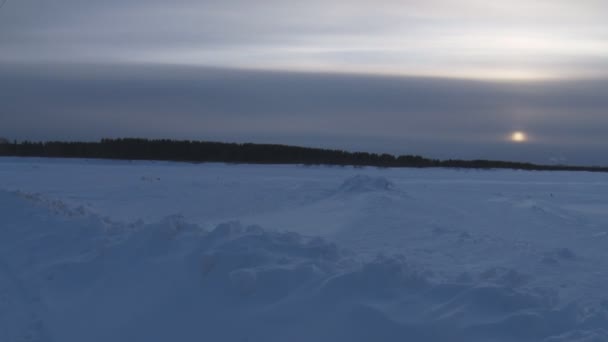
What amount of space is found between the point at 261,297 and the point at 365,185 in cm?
895

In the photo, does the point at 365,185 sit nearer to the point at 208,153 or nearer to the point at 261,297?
the point at 261,297

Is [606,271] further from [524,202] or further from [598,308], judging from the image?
[524,202]

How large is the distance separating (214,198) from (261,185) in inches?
88.6

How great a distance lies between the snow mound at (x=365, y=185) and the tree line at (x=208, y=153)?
16.3 m

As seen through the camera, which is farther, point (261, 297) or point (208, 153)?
point (208, 153)

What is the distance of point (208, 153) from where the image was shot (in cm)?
3247

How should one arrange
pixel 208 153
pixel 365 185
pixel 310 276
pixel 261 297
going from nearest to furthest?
pixel 261 297 < pixel 310 276 < pixel 365 185 < pixel 208 153

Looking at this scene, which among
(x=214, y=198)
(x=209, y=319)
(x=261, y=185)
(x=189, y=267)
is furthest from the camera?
(x=261, y=185)

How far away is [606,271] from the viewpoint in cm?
726

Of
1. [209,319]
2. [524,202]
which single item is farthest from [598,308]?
[524,202]

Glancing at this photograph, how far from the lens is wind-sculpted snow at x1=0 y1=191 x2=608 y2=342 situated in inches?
202

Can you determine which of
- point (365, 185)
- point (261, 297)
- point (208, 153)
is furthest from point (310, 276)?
point (208, 153)

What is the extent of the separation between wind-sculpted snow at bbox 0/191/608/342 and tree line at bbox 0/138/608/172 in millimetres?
23975

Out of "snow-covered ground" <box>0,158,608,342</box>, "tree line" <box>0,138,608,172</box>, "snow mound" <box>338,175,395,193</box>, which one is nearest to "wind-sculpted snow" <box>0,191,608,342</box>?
"snow-covered ground" <box>0,158,608,342</box>
